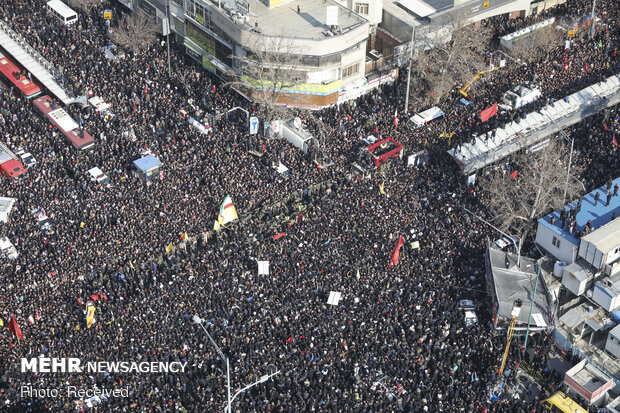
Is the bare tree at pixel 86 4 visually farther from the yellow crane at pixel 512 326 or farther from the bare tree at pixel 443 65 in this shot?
the yellow crane at pixel 512 326

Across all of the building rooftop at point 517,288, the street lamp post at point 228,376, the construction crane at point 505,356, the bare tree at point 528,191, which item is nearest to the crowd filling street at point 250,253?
the street lamp post at point 228,376

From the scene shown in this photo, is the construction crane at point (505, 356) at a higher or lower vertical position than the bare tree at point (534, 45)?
lower

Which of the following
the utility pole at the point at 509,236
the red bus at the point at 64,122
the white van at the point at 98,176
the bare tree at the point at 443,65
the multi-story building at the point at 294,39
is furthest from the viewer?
the bare tree at the point at 443,65

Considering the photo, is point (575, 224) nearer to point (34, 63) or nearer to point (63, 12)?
point (34, 63)

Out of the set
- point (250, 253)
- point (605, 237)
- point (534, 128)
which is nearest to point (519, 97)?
point (534, 128)

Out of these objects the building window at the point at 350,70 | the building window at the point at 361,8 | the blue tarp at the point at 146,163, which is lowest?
the blue tarp at the point at 146,163

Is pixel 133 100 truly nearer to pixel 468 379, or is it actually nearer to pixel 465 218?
pixel 465 218
